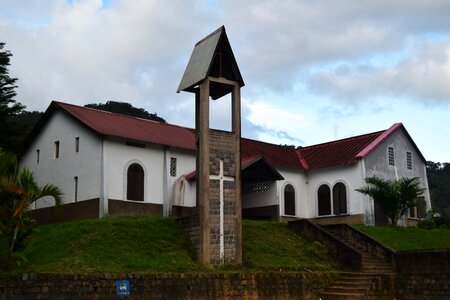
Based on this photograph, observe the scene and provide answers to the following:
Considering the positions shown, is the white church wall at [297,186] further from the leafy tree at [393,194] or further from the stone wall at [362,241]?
the stone wall at [362,241]

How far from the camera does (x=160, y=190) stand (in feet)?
92.3

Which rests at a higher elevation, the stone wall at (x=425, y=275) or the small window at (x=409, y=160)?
the small window at (x=409, y=160)

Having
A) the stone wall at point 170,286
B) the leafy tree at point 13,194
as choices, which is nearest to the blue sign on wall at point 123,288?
the stone wall at point 170,286

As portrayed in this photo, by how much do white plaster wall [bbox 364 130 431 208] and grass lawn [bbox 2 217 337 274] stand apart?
9.19 meters

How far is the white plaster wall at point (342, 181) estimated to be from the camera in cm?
3066

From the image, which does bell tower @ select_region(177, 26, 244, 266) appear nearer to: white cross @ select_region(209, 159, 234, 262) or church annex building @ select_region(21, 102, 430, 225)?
white cross @ select_region(209, 159, 234, 262)

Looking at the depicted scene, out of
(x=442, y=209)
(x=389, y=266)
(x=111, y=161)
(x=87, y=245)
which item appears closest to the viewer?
(x=87, y=245)

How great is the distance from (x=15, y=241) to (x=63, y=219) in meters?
11.1

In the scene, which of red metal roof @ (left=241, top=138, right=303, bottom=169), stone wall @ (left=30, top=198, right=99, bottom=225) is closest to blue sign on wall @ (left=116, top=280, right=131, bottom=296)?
stone wall @ (left=30, top=198, right=99, bottom=225)

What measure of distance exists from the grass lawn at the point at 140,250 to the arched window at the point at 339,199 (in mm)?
7374

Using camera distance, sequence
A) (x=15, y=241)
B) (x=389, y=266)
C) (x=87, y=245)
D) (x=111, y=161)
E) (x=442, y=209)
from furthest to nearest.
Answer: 1. (x=442, y=209)
2. (x=111, y=161)
3. (x=389, y=266)
4. (x=87, y=245)
5. (x=15, y=241)

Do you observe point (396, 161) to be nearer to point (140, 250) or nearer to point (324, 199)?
Result: point (324, 199)

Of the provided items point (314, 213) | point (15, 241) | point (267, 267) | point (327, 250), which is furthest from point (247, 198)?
point (15, 241)

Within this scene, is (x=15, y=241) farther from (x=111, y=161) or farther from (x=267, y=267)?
(x=111, y=161)
